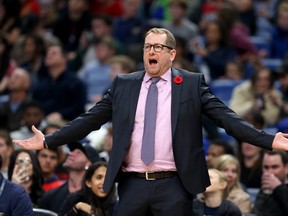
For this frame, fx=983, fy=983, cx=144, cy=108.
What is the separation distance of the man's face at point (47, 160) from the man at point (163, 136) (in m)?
2.79

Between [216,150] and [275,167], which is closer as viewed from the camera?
[275,167]

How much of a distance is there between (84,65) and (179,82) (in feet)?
23.5

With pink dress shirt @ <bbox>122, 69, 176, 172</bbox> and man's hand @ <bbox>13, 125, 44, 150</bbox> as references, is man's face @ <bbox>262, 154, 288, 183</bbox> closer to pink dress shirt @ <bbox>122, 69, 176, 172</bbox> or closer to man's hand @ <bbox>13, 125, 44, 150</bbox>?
pink dress shirt @ <bbox>122, 69, 176, 172</bbox>

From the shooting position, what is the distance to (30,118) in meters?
10.9

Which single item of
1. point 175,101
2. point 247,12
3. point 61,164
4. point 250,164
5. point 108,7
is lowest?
point 61,164

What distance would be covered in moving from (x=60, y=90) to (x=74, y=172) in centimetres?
353

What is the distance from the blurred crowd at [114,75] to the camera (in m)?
8.39

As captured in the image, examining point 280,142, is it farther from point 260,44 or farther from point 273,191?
point 260,44

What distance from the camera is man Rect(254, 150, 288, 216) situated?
26.8ft

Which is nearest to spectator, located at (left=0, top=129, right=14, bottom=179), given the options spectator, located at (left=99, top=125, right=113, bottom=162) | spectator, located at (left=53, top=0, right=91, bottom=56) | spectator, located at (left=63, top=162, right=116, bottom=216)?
spectator, located at (left=99, top=125, right=113, bottom=162)

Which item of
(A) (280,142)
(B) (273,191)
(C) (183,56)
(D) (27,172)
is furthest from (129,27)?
(A) (280,142)

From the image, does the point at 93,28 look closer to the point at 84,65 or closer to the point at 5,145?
the point at 84,65

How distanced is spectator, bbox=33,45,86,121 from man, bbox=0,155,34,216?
452cm

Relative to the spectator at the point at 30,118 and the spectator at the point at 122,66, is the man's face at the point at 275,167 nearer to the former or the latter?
the spectator at the point at 30,118
